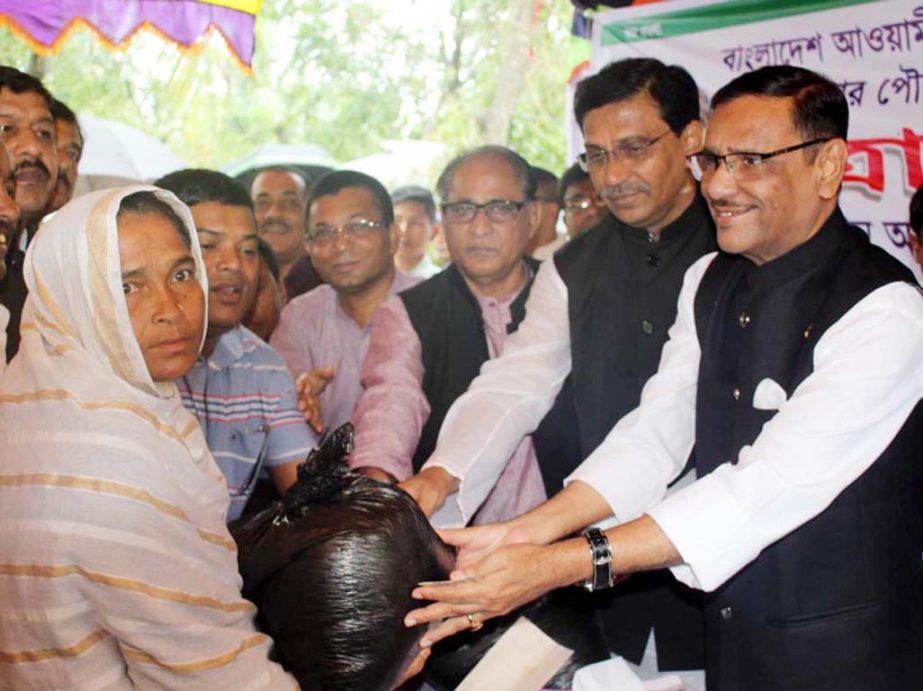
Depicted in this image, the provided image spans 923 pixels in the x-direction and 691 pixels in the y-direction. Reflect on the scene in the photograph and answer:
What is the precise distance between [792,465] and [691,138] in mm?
1135

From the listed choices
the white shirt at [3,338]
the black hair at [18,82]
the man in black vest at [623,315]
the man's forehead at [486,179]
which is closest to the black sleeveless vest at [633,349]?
the man in black vest at [623,315]

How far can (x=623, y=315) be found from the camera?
252 cm

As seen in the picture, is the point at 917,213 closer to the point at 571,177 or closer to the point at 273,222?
the point at 571,177

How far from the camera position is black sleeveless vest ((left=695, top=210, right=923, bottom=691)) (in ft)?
5.71

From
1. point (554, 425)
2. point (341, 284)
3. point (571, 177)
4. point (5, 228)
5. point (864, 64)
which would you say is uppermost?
point (864, 64)

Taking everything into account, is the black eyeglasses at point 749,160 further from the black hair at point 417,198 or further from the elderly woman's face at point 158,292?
the black hair at point 417,198

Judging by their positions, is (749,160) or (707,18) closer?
(749,160)

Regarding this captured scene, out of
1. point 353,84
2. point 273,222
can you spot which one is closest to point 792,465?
point 273,222

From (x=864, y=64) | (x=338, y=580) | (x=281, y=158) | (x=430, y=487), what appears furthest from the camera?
(x=281, y=158)

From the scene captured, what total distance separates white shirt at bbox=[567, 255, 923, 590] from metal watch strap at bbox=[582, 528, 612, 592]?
0.11m

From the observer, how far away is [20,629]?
1.46 metres

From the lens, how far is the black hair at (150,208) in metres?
1.65

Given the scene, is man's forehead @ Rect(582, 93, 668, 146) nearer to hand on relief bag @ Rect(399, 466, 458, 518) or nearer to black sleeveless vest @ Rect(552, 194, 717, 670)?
black sleeveless vest @ Rect(552, 194, 717, 670)

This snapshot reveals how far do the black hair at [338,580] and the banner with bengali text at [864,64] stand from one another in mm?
2031
